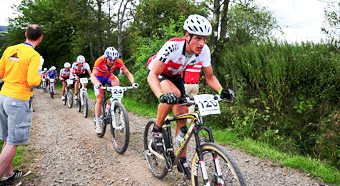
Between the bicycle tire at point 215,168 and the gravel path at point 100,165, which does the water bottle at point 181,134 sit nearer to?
the bicycle tire at point 215,168

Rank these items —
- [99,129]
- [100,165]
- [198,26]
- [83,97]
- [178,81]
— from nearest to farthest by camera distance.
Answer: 1. [198,26]
2. [178,81]
3. [100,165]
4. [99,129]
5. [83,97]

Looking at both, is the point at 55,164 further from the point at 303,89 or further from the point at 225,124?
the point at 303,89

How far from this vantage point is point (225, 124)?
Result: 22.9 feet

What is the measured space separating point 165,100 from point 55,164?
3186mm

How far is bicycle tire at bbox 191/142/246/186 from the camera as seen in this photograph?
210 cm

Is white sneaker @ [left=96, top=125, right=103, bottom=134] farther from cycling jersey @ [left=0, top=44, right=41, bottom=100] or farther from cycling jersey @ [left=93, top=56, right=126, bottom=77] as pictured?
cycling jersey @ [left=0, top=44, right=41, bottom=100]

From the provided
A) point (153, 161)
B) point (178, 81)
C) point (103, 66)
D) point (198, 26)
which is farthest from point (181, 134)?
point (103, 66)

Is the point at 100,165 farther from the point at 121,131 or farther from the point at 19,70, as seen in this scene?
the point at 19,70

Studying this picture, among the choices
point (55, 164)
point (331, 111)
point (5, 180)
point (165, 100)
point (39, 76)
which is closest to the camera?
point (165, 100)

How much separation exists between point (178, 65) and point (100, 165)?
2.57 meters

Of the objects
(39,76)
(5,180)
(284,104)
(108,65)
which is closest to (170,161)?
(39,76)

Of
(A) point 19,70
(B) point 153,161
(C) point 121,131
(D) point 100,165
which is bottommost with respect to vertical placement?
(D) point 100,165

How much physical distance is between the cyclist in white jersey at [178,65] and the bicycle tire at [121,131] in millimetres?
1313

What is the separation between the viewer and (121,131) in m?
4.84
